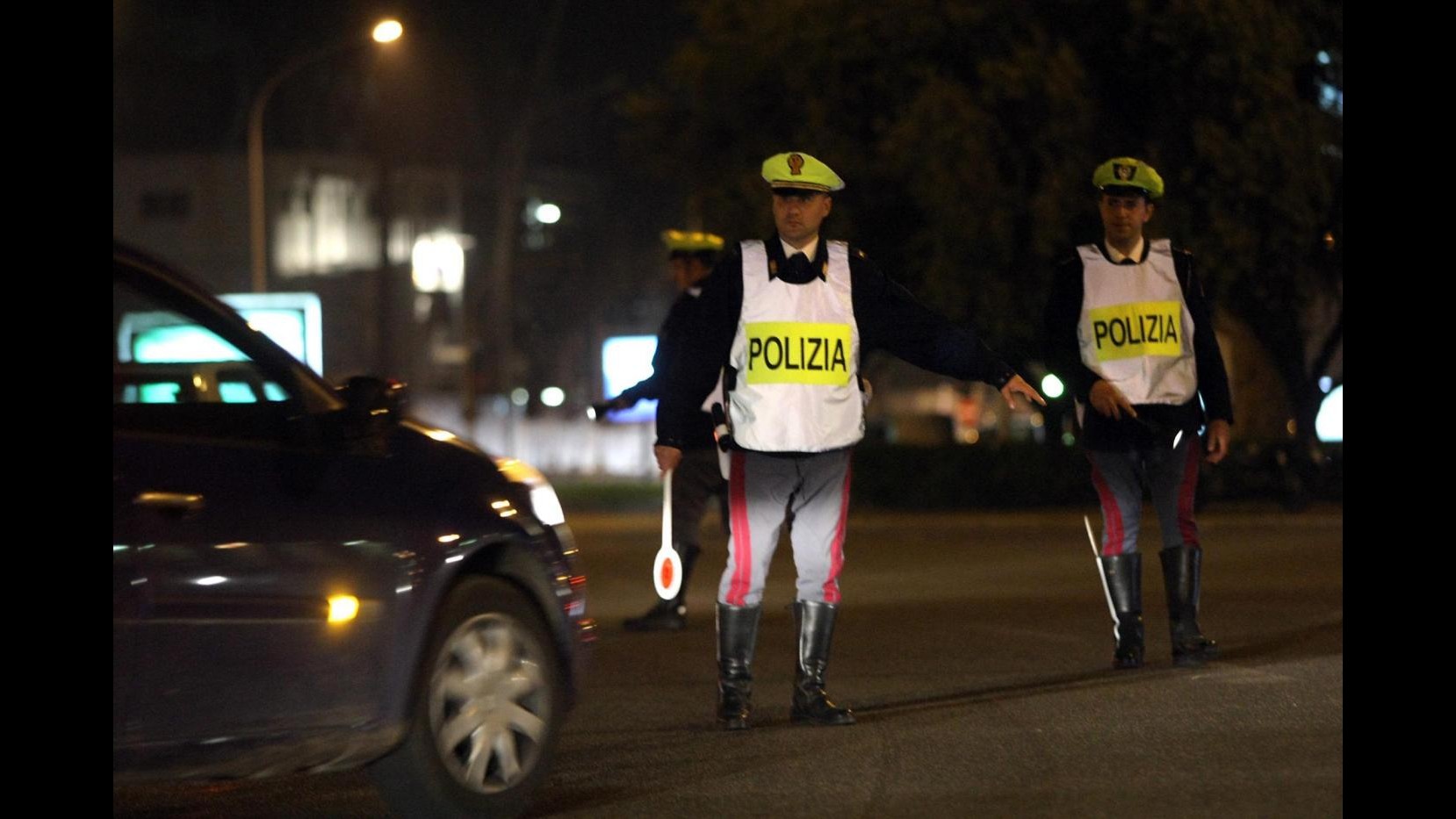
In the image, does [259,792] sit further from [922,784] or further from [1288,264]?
[1288,264]

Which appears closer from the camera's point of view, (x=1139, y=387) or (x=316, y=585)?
(x=316, y=585)

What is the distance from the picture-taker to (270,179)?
6556cm

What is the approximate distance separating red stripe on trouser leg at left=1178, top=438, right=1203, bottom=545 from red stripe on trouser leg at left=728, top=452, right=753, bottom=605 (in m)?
2.26

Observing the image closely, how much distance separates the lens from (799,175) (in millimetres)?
7746

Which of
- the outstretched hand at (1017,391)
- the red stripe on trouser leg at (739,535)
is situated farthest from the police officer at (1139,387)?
the red stripe on trouser leg at (739,535)

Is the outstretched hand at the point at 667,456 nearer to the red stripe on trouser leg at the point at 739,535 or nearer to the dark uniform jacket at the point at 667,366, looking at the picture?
the red stripe on trouser leg at the point at 739,535

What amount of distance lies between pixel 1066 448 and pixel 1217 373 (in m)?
1.16

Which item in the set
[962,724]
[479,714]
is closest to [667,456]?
[962,724]

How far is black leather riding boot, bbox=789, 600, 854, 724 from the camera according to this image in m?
7.77

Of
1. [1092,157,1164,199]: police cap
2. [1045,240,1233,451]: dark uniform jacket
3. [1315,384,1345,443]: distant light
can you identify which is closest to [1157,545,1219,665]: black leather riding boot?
[1045,240,1233,451]: dark uniform jacket

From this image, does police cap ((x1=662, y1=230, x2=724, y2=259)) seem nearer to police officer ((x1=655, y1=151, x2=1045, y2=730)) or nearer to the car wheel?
police officer ((x1=655, y1=151, x2=1045, y2=730))

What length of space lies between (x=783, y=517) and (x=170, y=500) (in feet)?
10.5

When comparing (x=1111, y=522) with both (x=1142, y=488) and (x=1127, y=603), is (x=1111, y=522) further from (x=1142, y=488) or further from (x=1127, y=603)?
(x=1127, y=603)
